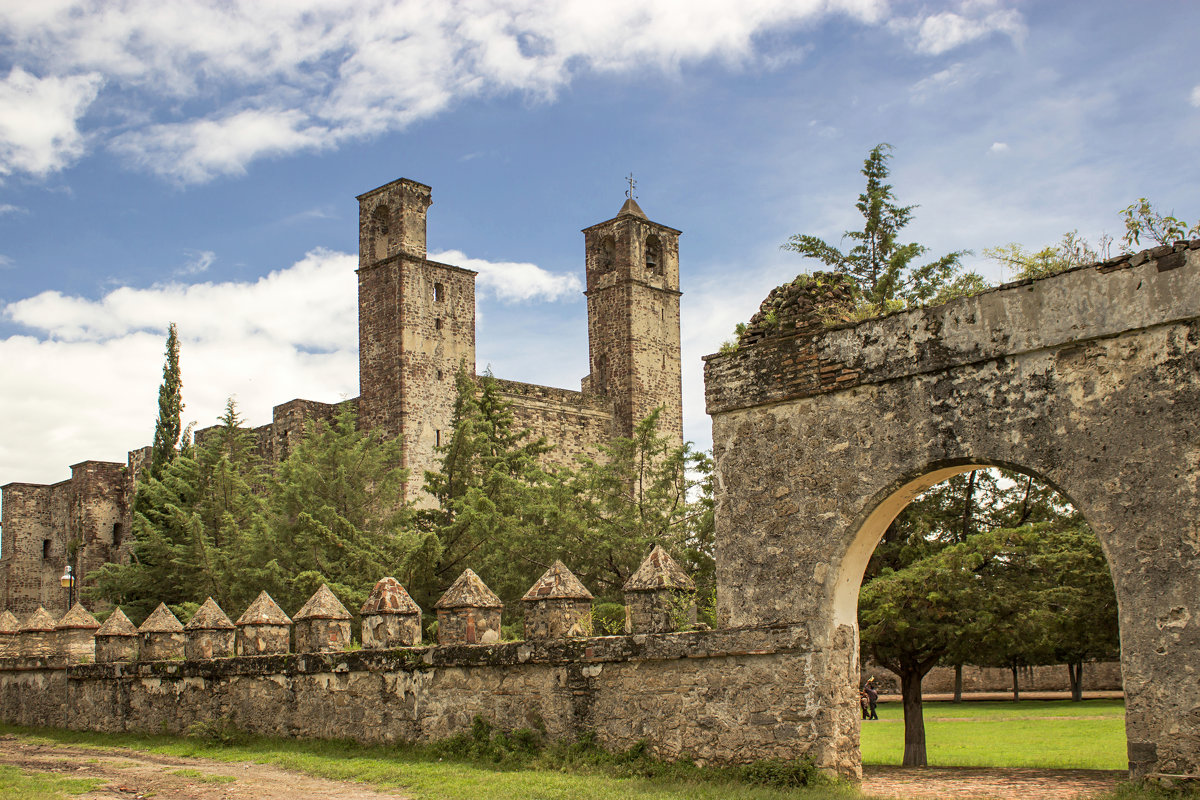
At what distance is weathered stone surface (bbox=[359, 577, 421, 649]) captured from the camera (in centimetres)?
1225

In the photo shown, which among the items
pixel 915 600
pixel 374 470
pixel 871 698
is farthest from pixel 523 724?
pixel 871 698

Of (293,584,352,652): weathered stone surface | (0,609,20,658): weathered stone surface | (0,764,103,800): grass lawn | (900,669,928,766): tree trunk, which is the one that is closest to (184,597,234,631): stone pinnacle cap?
(293,584,352,652): weathered stone surface

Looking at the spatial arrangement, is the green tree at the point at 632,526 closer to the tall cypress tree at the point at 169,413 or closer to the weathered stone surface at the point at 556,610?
the weathered stone surface at the point at 556,610

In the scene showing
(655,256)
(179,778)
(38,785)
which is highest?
(655,256)

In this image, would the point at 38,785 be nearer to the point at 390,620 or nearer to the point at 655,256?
the point at 390,620

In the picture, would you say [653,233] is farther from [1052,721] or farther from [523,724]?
[523,724]

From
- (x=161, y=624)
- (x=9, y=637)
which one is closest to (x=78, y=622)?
(x=161, y=624)

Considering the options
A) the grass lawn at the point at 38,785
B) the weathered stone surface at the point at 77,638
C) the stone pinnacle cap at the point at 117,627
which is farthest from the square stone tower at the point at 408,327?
the grass lawn at the point at 38,785

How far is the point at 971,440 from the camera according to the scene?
8516 millimetres

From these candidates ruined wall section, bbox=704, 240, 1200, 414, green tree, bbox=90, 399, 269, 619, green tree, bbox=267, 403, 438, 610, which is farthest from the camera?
green tree, bbox=90, 399, 269, 619

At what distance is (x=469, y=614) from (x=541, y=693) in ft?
4.03

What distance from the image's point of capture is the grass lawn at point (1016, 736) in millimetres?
14305

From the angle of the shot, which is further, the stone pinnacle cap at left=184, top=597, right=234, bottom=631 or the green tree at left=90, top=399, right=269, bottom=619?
the green tree at left=90, top=399, right=269, bottom=619

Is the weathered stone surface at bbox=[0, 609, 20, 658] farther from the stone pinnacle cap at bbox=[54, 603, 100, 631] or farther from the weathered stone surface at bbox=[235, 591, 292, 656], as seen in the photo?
the weathered stone surface at bbox=[235, 591, 292, 656]
